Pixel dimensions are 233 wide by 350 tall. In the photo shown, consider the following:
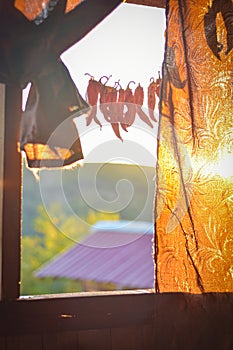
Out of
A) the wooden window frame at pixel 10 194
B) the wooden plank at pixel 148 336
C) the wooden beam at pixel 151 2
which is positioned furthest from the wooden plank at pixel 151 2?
the wooden plank at pixel 148 336

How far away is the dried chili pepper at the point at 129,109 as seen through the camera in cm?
184

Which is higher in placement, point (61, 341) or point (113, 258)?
point (113, 258)

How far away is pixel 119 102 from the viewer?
1833mm

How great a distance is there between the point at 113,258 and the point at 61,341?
108 cm

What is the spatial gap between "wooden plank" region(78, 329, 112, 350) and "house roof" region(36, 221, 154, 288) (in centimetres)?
31

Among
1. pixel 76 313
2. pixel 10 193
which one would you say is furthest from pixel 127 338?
pixel 10 193

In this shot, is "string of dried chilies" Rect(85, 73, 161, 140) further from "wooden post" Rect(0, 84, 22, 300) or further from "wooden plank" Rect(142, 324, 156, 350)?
"wooden plank" Rect(142, 324, 156, 350)

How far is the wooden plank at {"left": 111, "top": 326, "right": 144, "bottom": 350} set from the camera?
1.75 metres

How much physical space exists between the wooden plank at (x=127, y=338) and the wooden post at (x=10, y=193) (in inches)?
16.8

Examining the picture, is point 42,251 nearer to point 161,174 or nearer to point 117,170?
point 117,170

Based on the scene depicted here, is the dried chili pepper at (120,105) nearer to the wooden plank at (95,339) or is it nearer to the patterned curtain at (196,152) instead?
the patterned curtain at (196,152)

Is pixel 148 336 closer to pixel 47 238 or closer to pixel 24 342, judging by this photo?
pixel 24 342

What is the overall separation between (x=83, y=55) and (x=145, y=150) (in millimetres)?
481

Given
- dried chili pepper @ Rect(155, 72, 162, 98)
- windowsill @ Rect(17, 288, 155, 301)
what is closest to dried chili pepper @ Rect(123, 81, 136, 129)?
dried chili pepper @ Rect(155, 72, 162, 98)
